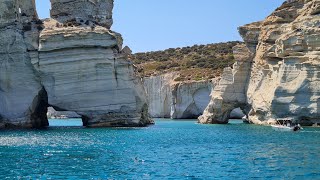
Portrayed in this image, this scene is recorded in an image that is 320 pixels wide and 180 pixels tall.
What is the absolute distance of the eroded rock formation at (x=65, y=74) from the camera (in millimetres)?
52531

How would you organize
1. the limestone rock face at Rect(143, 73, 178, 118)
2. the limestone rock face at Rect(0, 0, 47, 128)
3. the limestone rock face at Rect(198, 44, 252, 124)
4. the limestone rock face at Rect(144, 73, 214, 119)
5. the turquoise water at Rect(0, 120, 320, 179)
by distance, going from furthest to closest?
the limestone rock face at Rect(143, 73, 178, 118)
the limestone rock face at Rect(144, 73, 214, 119)
the limestone rock face at Rect(198, 44, 252, 124)
the limestone rock face at Rect(0, 0, 47, 128)
the turquoise water at Rect(0, 120, 320, 179)

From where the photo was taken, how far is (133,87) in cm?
5466

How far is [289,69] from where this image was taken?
53594 mm

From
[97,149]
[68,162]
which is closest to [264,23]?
[97,149]

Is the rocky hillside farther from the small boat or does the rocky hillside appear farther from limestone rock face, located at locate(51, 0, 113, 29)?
the small boat

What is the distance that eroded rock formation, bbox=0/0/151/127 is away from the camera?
172 feet

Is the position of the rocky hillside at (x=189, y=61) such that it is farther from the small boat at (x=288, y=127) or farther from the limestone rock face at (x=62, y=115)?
the small boat at (x=288, y=127)

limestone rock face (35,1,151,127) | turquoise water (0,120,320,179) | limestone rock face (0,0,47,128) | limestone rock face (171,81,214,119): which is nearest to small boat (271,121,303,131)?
turquoise water (0,120,320,179)

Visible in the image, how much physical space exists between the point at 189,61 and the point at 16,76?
60.4 m

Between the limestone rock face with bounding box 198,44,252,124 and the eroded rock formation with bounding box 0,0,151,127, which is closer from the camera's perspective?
the eroded rock formation with bounding box 0,0,151,127

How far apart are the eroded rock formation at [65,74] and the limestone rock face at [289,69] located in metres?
13.8

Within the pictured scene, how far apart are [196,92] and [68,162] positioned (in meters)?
60.8

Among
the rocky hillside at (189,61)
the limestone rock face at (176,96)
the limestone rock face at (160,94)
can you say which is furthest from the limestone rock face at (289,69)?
the limestone rock face at (160,94)

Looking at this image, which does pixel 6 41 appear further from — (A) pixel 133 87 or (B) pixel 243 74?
(B) pixel 243 74
